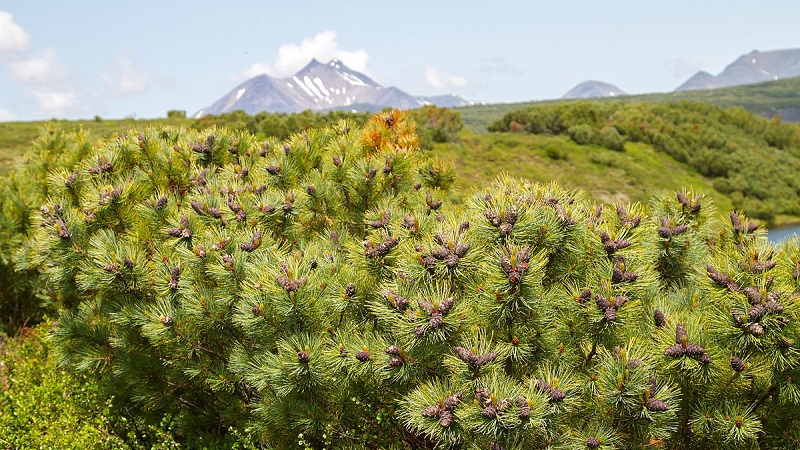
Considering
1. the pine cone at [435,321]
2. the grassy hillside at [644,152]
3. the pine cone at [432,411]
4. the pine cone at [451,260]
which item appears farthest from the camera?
the grassy hillside at [644,152]

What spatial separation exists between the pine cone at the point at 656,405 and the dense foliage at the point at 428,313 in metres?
0.02

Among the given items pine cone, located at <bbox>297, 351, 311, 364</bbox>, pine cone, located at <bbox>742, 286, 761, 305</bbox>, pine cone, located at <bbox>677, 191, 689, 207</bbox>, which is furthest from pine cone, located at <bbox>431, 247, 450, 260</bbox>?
pine cone, located at <bbox>677, 191, 689, 207</bbox>

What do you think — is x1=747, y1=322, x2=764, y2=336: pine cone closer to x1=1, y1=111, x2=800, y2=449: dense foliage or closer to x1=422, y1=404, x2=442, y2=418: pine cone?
x1=1, y1=111, x2=800, y2=449: dense foliage

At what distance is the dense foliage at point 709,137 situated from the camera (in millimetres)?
99438

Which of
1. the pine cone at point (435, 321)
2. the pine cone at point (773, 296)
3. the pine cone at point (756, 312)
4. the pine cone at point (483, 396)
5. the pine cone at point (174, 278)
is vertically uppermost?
the pine cone at point (174, 278)

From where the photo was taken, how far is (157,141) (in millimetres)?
8297

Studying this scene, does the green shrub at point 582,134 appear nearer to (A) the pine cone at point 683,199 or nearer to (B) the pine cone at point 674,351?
(A) the pine cone at point 683,199

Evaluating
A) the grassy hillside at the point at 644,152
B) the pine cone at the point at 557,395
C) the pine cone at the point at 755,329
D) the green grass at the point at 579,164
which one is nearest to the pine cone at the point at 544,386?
the pine cone at the point at 557,395

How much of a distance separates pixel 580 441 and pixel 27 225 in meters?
11.5

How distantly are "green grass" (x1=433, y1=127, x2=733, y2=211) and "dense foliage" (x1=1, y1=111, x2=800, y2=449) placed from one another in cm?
7819

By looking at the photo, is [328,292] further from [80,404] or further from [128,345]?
[80,404]

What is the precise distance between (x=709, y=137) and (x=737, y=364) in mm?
137477

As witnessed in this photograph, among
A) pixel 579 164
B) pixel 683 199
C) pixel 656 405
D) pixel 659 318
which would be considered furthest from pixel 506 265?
pixel 579 164

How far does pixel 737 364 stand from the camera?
3.72 metres
